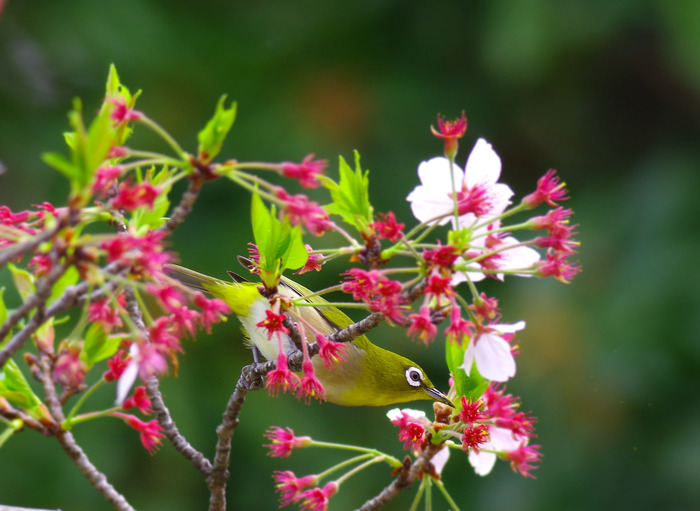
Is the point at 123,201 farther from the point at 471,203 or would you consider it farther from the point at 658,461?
the point at 658,461

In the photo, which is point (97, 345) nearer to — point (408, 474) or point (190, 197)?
point (190, 197)

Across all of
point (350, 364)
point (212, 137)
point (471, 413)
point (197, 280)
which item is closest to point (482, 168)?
point (471, 413)

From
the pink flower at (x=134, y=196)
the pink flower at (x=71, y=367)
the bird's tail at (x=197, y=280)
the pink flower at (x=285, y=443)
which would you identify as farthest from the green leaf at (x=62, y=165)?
the bird's tail at (x=197, y=280)

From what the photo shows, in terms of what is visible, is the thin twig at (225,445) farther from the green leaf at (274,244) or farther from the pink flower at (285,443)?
the green leaf at (274,244)

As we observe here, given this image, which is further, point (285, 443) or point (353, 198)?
point (285, 443)

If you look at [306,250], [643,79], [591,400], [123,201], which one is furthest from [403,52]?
[123,201]

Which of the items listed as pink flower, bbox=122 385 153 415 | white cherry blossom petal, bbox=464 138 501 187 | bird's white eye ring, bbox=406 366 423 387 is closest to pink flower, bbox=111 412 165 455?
pink flower, bbox=122 385 153 415
